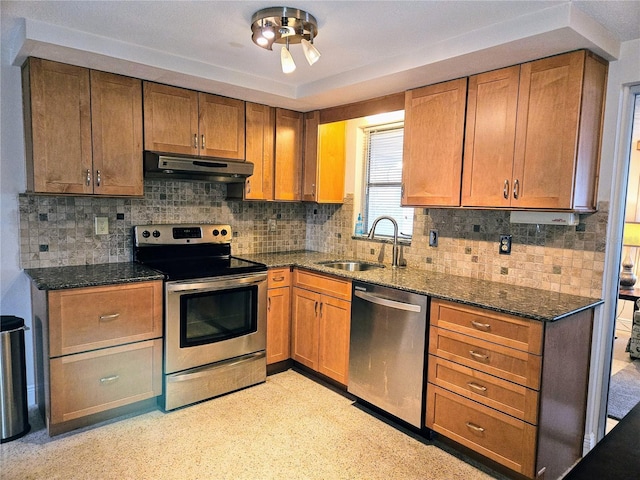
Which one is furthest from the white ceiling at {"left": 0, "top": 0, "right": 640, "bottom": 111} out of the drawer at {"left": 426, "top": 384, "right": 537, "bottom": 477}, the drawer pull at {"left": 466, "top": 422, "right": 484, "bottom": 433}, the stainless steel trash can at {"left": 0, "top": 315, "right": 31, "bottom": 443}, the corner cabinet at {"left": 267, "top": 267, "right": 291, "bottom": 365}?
the drawer pull at {"left": 466, "top": 422, "right": 484, "bottom": 433}

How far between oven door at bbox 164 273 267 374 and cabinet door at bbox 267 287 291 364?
0.09m

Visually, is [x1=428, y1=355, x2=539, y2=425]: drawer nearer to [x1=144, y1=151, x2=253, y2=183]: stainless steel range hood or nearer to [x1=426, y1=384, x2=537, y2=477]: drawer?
[x1=426, y1=384, x2=537, y2=477]: drawer

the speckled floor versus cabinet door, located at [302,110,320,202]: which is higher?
cabinet door, located at [302,110,320,202]

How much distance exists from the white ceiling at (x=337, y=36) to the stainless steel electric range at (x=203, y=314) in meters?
1.26

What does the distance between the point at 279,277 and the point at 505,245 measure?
1698 mm

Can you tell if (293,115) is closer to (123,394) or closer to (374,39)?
(374,39)

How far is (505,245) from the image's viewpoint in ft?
8.96

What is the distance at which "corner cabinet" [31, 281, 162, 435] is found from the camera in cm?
241

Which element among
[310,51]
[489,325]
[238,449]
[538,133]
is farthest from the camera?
[238,449]

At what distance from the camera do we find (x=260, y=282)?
322cm

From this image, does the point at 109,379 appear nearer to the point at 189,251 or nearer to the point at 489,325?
the point at 189,251

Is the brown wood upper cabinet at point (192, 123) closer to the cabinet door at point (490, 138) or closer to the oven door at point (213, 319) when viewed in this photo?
the oven door at point (213, 319)

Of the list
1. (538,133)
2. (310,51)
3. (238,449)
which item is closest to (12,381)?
(238,449)

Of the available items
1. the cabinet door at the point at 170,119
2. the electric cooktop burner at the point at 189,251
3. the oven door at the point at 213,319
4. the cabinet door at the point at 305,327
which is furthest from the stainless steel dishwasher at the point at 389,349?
the cabinet door at the point at 170,119
